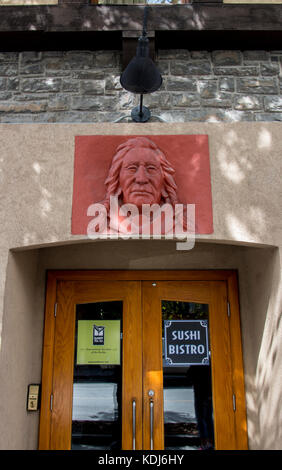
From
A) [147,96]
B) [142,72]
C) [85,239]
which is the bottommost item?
[85,239]

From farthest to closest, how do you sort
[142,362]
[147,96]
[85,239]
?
[147,96] → [142,362] → [85,239]

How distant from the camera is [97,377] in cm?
428

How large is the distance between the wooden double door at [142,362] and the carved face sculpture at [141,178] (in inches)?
40.5

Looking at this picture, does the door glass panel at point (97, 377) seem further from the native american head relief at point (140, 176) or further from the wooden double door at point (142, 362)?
the native american head relief at point (140, 176)

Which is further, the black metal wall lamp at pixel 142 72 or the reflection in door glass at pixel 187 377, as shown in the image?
the reflection in door glass at pixel 187 377

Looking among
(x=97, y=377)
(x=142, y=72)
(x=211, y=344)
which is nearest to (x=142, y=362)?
(x=97, y=377)

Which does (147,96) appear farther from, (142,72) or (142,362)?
(142,362)

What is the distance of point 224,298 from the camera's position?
4465 mm

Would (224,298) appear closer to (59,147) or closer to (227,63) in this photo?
(59,147)

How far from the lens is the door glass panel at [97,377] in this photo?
4.18 meters

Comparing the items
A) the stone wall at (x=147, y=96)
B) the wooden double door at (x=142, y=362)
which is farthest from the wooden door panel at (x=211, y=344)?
the stone wall at (x=147, y=96)

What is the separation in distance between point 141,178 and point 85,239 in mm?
693

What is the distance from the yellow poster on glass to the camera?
4312 millimetres

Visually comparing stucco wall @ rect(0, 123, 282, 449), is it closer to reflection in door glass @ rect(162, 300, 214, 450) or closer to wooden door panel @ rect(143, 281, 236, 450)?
wooden door panel @ rect(143, 281, 236, 450)
